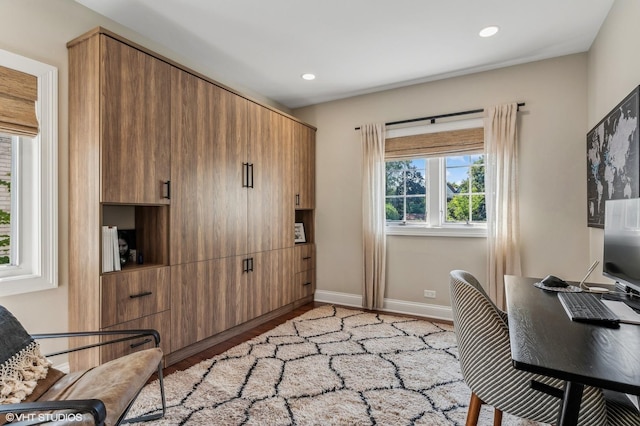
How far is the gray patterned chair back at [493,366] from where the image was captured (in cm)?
122

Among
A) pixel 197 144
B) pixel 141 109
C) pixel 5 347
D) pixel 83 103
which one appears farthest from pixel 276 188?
pixel 5 347

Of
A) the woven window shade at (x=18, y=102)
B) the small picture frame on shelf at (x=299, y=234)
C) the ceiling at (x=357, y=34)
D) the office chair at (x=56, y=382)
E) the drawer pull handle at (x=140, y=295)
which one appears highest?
the ceiling at (x=357, y=34)

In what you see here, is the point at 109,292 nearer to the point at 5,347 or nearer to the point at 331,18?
the point at 5,347

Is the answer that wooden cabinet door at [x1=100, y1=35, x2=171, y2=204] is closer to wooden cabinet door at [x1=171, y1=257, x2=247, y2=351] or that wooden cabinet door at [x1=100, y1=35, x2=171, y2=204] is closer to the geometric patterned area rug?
wooden cabinet door at [x1=171, y1=257, x2=247, y2=351]

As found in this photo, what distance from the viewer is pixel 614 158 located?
224 centimetres

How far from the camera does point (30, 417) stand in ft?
4.01

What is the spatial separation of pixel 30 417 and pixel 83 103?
1805 millimetres

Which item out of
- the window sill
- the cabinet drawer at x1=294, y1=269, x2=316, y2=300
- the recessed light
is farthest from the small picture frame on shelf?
the recessed light

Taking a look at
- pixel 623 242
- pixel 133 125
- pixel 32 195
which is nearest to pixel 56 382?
pixel 32 195

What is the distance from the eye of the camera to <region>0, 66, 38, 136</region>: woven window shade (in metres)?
1.94

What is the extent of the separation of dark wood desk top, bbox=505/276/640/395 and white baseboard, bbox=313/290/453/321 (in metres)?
2.30

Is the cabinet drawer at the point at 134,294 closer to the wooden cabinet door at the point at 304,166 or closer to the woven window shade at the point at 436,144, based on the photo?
the wooden cabinet door at the point at 304,166

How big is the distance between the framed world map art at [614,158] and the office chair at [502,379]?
1.33 m

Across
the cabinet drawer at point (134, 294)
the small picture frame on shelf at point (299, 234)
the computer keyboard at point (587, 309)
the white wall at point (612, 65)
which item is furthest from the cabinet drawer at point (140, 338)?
the white wall at point (612, 65)
